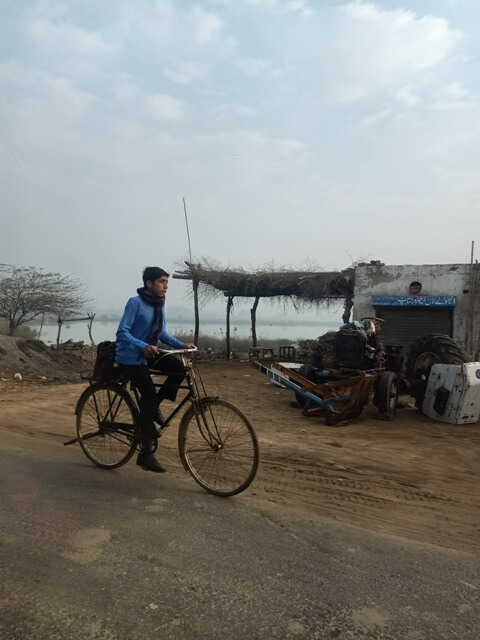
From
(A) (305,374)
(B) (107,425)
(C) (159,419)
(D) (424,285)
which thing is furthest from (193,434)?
(D) (424,285)

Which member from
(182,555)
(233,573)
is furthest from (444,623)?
(182,555)

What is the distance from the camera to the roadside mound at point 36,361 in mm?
14203

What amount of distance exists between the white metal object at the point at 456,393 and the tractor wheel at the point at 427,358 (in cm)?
40

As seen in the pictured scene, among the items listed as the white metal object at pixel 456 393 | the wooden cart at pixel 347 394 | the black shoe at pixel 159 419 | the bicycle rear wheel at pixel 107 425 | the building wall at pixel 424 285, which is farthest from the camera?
the building wall at pixel 424 285

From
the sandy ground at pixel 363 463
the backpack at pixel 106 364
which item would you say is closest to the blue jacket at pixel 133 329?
the backpack at pixel 106 364

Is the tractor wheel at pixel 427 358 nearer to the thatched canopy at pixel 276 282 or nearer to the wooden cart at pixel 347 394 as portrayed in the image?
the wooden cart at pixel 347 394

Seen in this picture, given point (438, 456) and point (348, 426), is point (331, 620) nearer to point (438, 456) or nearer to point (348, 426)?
point (438, 456)

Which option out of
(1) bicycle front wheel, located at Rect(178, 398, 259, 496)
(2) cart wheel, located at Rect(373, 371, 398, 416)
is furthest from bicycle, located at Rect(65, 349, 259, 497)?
(2) cart wheel, located at Rect(373, 371, 398, 416)

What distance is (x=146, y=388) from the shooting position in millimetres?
4336

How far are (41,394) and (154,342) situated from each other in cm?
671

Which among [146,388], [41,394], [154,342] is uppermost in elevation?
[154,342]

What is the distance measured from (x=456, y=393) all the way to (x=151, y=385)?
5.59 m

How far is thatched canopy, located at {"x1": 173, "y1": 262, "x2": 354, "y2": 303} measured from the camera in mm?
17250

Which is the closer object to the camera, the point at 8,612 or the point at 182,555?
the point at 8,612
